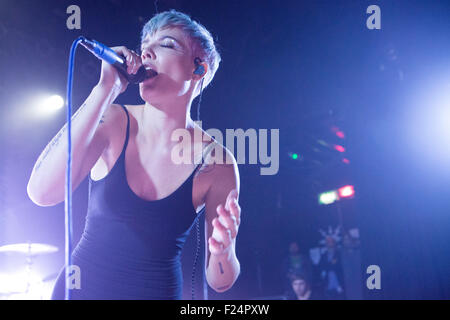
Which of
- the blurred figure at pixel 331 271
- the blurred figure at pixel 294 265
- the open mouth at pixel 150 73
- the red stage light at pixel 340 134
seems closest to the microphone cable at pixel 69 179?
the open mouth at pixel 150 73

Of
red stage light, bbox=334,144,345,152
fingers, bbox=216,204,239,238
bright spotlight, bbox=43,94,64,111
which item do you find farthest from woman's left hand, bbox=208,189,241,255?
red stage light, bbox=334,144,345,152

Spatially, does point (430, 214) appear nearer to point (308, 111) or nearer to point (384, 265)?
point (384, 265)

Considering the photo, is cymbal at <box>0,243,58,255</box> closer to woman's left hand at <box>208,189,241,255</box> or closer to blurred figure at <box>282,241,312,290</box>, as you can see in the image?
woman's left hand at <box>208,189,241,255</box>

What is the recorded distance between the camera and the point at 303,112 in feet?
6.96

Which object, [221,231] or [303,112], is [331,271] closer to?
[303,112]

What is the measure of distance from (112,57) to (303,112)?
4.04 ft

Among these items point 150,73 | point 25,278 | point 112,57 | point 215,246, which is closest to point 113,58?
point 112,57

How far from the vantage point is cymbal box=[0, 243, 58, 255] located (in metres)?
1.64

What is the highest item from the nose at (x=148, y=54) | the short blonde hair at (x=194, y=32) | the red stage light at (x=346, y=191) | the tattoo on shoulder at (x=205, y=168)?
the short blonde hair at (x=194, y=32)

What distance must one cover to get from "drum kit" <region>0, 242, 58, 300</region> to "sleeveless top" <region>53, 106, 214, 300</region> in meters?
0.23

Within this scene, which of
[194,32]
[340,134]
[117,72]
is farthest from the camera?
[340,134]

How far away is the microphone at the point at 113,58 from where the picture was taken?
1.10 m

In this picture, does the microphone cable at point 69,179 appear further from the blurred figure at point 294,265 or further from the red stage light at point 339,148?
the red stage light at point 339,148
